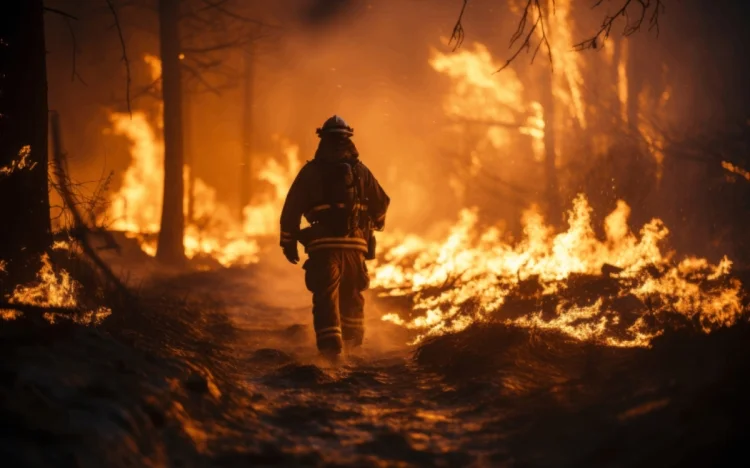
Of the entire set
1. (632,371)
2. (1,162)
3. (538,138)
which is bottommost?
(632,371)

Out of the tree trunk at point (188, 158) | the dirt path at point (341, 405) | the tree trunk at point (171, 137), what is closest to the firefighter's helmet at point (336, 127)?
the dirt path at point (341, 405)

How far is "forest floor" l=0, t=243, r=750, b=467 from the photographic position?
285cm

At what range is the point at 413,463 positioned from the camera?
3.32m

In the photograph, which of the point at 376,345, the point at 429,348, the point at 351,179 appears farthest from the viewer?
the point at 376,345

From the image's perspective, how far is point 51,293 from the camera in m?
4.72

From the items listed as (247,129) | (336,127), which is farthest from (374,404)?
(247,129)

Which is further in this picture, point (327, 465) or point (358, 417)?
point (358, 417)

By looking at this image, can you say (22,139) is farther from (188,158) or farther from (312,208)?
(188,158)

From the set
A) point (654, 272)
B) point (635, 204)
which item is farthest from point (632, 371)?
point (635, 204)

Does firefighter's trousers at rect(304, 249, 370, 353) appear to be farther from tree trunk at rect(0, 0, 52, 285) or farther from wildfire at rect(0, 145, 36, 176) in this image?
wildfire at rect(0, 145, 36, 176)

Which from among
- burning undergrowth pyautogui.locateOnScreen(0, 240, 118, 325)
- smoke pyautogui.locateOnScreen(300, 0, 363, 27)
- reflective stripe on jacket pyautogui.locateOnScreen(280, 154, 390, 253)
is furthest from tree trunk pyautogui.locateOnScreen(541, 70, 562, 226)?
burning undergrowth pyautogui.locateOnScreen(0, 240, 118, 325)

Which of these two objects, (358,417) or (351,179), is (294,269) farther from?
(358,417)

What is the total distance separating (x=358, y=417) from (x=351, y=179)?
2893 millimetres

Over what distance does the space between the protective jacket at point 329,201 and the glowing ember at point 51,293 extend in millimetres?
2082
